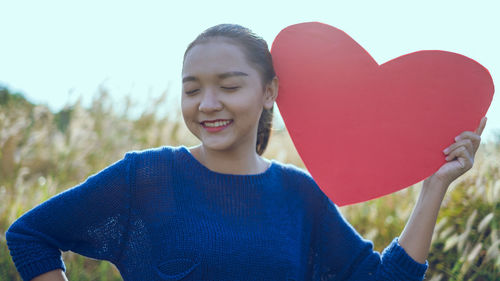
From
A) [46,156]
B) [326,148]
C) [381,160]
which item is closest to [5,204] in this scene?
[46,156]

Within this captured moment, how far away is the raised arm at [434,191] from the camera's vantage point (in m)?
1.74

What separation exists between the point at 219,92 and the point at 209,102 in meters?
0.06

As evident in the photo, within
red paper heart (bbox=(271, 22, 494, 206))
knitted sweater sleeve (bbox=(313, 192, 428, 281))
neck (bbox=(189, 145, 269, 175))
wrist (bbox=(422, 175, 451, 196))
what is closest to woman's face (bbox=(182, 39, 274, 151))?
neck (bbox=(189, 145, 269, 175))

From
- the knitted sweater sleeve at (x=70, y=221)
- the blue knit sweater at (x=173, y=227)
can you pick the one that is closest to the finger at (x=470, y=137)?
the blue knit sweater at (x=173, y=227)

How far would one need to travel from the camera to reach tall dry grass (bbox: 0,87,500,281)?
9.16 feet

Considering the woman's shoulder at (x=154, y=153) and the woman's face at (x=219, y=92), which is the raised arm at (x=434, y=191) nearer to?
the woman's face at (x=219, y=92)

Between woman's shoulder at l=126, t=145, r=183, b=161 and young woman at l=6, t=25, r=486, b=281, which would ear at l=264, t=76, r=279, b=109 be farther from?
woman's shoulder at l=126, t=145, r=183, b=161

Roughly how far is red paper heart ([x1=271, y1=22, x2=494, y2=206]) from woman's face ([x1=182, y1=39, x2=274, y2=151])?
0.78ft

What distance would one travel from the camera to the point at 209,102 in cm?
166

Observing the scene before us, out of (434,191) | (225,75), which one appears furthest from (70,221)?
(434,191)

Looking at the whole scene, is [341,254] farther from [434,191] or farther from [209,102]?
[209,102]

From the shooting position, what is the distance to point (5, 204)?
3.06 m

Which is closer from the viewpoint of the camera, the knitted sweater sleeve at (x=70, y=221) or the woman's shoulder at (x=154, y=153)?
the knitted sweater sleeve at (x=70, y=221)

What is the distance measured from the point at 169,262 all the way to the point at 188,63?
0.73 metres
